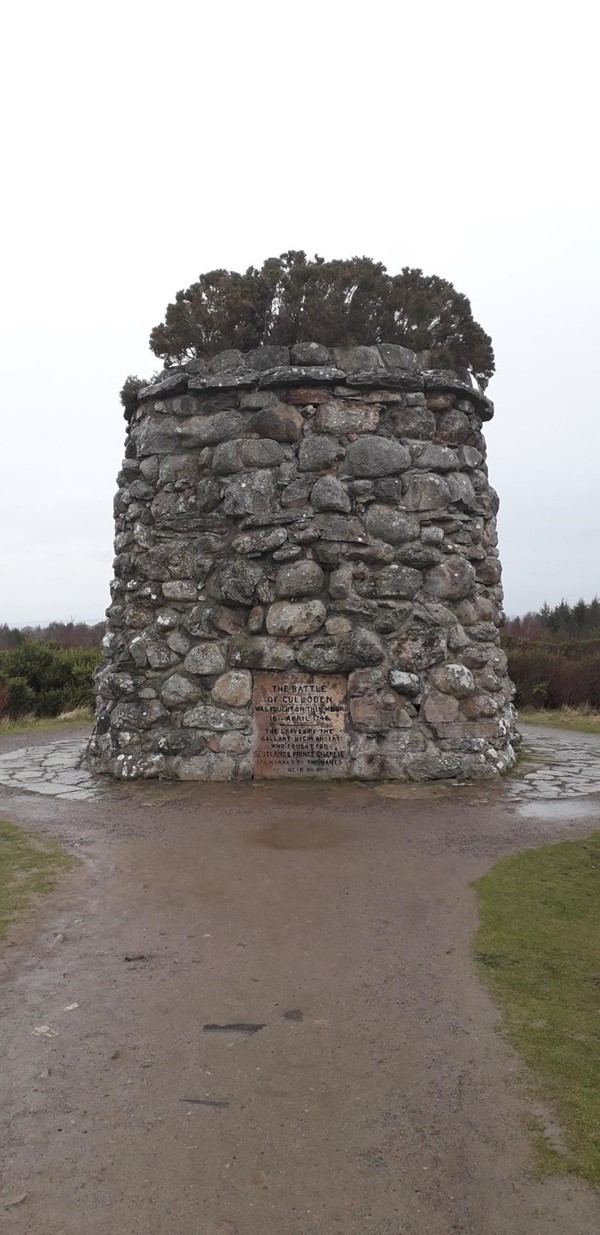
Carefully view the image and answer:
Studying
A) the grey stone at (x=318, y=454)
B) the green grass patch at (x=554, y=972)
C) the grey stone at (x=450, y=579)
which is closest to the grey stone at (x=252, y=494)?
the grey stone at (x=318, y=454)

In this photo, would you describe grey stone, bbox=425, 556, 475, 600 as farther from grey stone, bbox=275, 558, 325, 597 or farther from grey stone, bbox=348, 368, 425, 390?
grey stone, bbox=348, 368, 425, 390

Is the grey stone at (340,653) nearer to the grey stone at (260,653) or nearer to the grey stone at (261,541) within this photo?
the grey stone at (260,653)

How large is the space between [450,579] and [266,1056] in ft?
17.8

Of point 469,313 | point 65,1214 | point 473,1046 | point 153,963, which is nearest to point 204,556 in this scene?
point 469,313

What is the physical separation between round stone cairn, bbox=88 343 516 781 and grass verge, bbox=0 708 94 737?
417 cm

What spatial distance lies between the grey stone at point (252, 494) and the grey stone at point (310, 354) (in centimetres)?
122

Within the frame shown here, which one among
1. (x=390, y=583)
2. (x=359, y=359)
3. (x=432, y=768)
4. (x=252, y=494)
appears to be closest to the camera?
(x=432, y=768)

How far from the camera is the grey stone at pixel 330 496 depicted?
7309 millimetres

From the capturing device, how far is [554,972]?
3.33m

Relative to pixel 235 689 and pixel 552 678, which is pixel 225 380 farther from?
pixel 552 678

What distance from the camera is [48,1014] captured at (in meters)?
3.05

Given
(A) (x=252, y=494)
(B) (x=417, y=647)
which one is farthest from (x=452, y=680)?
(A) (x=252, y=494)

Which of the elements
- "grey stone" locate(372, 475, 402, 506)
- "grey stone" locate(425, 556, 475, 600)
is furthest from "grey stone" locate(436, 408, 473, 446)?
"grey stone" locate(425, 556, 475, 600)

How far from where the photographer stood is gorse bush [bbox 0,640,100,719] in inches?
512
